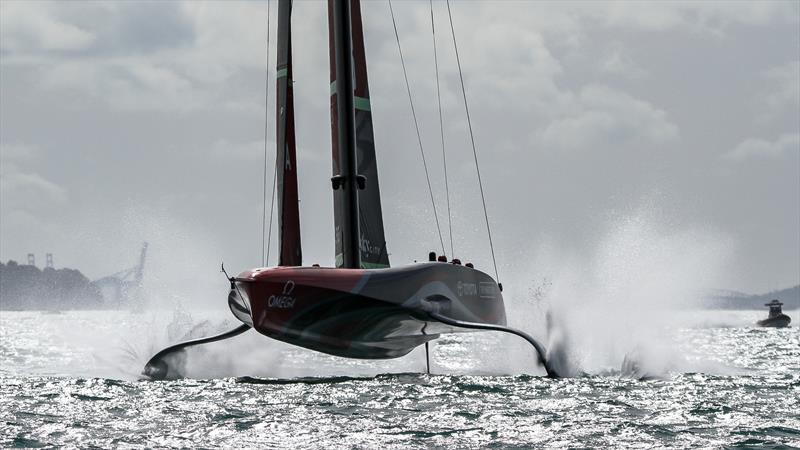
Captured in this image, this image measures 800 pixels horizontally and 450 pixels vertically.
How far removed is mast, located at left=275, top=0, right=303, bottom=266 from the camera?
16.1 meters

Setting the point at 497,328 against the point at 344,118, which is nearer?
the point at 497,328

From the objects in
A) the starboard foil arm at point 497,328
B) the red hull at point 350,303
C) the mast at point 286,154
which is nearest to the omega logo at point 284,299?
the red hull at point 350,303

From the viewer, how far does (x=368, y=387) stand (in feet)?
50.0

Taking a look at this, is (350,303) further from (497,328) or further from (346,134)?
(346,134)

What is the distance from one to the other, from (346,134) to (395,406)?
17.4ft

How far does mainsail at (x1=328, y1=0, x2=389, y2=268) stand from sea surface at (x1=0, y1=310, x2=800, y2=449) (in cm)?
193

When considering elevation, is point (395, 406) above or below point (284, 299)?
below

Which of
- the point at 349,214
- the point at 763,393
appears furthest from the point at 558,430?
the point at 349,214

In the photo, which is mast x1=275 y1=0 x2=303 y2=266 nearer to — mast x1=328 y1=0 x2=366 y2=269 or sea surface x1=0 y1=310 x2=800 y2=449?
mast x1=328 y1=0 x2=366 y2=269

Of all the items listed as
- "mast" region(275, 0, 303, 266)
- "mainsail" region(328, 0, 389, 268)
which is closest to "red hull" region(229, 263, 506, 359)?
"mast" region(275, 0, 303, 266)

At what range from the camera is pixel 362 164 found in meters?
18.0

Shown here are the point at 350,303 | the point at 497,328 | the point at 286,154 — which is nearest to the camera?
the point at 350,303

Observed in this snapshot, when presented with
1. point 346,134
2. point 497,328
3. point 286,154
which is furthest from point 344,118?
point 497,328

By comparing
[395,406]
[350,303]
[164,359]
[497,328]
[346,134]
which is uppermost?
[346,134]
